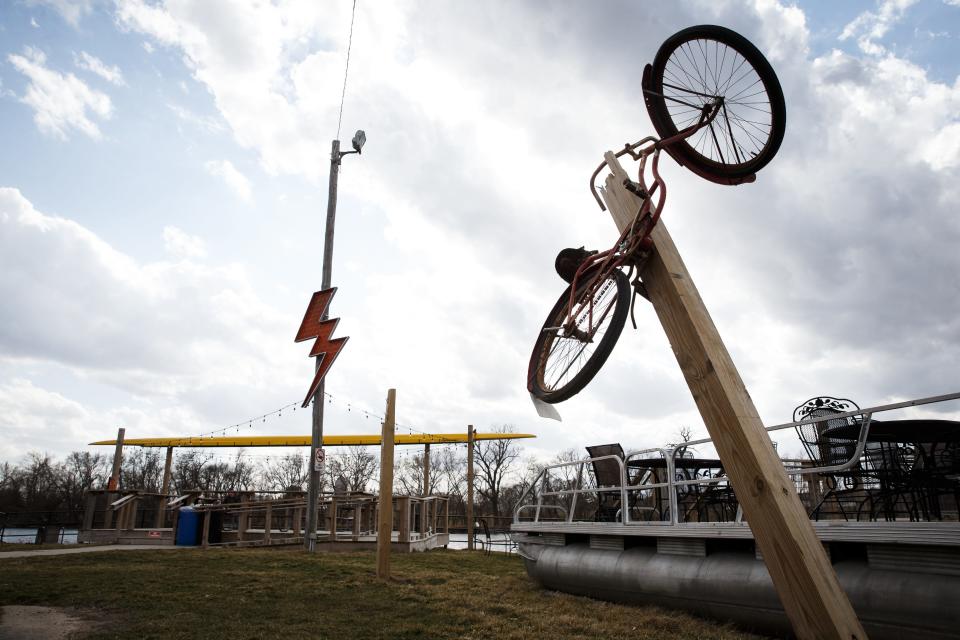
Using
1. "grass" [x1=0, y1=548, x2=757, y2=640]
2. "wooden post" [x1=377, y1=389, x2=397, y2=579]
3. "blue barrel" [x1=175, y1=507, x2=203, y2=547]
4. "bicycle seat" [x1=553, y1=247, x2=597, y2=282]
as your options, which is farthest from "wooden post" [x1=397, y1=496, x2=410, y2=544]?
"bicycle seat" [x1=553, y1=247, x2=597, y2=282]

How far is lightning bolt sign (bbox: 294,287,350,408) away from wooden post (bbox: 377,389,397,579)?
6.58m

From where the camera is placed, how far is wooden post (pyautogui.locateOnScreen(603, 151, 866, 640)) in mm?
2605

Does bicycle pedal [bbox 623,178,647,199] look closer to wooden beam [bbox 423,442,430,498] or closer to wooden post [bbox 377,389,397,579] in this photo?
wooden post [bbox 377,389,397,579]

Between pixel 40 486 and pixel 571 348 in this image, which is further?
pixel 40 486

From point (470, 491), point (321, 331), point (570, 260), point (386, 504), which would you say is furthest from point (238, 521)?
point (570, 260)

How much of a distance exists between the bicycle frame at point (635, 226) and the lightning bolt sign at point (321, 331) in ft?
38.7

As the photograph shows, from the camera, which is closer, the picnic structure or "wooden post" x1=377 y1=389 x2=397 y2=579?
"wooden post" x1=377 y1=389 x2=397 y2=579

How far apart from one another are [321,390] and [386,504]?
681 cm

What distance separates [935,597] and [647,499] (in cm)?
604

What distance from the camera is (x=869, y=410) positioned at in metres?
4.42

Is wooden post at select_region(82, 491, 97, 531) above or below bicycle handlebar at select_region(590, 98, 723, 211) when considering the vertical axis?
below

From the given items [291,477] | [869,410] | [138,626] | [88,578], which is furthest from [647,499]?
[291,477]

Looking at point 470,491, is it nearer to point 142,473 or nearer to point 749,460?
point 749,460

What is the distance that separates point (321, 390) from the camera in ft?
49.9
